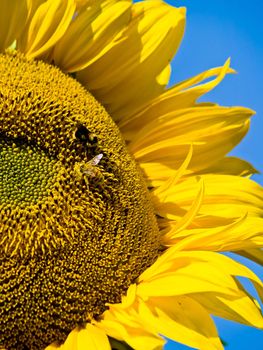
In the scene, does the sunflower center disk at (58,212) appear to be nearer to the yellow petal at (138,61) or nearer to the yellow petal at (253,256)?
the yellow petal at (138,61)

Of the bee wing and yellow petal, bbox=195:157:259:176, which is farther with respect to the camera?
yellow petal, bbox=195:157:259:176

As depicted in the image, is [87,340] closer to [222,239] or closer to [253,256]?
[222,239]

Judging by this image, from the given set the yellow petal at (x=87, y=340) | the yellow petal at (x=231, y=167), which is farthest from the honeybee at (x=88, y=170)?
the yellow petal at (x=231, y=167)

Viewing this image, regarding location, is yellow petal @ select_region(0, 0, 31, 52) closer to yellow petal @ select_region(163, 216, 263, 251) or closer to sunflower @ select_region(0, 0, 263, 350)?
sunflower @ select_region(0, 0, 263, 350)

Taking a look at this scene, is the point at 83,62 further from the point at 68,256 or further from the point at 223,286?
the point at 223,286

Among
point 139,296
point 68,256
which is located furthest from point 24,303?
point 139,296

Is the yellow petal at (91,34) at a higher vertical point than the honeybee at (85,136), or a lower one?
higher

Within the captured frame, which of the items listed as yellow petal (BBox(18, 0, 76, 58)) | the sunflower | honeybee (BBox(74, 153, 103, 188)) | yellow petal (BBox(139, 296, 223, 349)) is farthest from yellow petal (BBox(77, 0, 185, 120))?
yellow petal (BBox(139, 296, 223, 349))

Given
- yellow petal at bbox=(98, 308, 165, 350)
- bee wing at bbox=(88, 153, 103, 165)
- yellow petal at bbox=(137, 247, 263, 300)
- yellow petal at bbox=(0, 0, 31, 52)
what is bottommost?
yellow petal at bbox=(98, 308, 165, 350)
